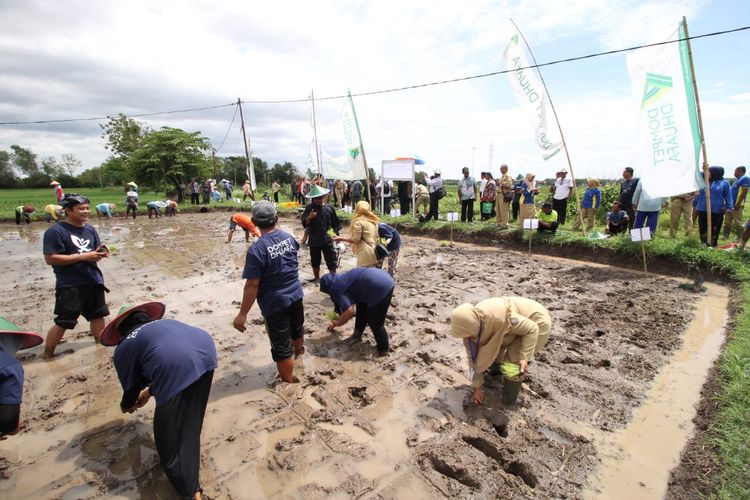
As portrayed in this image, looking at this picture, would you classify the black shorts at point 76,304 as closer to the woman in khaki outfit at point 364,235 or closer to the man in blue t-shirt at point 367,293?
the man in blue t-shirt at point 367,293

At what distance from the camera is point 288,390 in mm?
3295

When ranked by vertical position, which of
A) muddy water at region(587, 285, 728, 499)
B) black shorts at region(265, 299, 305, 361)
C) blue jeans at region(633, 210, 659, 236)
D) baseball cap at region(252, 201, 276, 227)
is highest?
baseball cap at region(252, 201, 276, 227)

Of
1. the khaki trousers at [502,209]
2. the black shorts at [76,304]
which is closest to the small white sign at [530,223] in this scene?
the khaki trousers at [502,209]

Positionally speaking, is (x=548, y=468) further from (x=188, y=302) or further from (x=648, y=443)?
(x=188, y=302)

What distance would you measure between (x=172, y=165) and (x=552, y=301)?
88.0 feet

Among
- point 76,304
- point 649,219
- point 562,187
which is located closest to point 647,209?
point 649,219

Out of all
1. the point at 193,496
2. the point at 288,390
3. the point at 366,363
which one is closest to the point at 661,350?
the point at 366,363

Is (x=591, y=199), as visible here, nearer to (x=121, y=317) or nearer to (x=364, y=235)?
(x=364, y=235)

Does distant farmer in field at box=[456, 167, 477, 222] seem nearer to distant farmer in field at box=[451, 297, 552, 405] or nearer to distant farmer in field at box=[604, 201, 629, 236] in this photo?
distant farmer in field at box=[604, 201, 629, 236]

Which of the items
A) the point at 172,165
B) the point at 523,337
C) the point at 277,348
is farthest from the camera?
the point at 172,165

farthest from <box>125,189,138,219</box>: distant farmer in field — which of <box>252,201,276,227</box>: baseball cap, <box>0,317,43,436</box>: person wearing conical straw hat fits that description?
<box>0,317,43,436</box>: person wearing conical straw hat

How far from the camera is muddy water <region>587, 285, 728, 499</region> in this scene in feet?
7.52

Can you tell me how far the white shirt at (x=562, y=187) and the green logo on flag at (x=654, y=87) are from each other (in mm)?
2851

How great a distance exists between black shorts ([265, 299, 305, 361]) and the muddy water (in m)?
2.41
